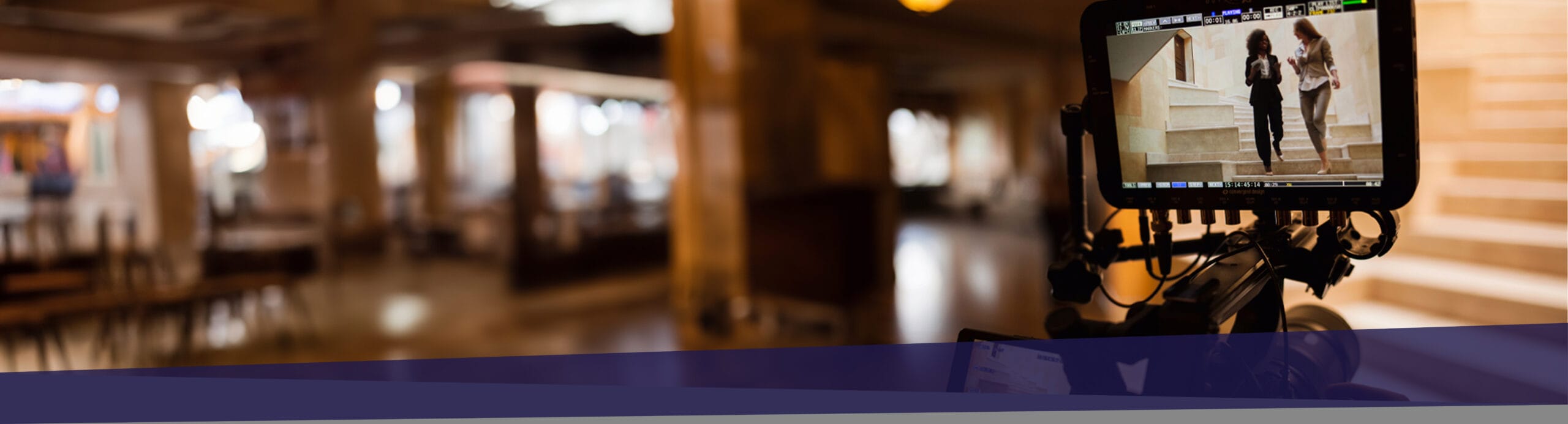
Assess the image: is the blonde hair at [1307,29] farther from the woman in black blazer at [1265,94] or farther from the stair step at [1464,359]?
the stair step at [1464,359]

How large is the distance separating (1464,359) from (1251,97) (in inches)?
64.5

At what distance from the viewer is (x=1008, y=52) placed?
1008 centimetres

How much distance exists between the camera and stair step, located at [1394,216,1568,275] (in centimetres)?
257

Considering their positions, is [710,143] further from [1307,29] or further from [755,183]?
[1307,29]

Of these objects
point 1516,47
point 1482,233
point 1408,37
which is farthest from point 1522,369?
point 1516,47

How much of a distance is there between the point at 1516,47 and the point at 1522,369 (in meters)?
2.17

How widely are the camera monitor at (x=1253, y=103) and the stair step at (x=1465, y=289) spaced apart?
1.79 metres

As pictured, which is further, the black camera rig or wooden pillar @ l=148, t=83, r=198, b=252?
wooden pillar @ l=148, t=83, r=198, b=252

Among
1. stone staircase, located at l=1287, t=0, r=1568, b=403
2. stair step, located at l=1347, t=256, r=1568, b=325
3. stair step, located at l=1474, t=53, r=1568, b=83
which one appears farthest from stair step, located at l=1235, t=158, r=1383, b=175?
stair step, located at l=1474, t=53, r=1568, b=83

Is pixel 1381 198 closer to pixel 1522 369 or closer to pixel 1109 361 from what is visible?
pixel 1109 361

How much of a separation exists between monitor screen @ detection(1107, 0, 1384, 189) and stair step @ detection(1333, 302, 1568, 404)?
3.22ft

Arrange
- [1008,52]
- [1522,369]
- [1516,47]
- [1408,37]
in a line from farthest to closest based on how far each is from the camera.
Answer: [1008,52], [1516,47], [1522,369], [1408,37]

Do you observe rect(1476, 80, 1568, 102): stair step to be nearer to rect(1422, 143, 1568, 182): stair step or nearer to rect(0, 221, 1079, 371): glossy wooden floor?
rect(1422, 143, 1568, 182): stair step

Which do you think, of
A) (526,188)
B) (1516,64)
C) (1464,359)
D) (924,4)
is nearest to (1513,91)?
(1516,64)
